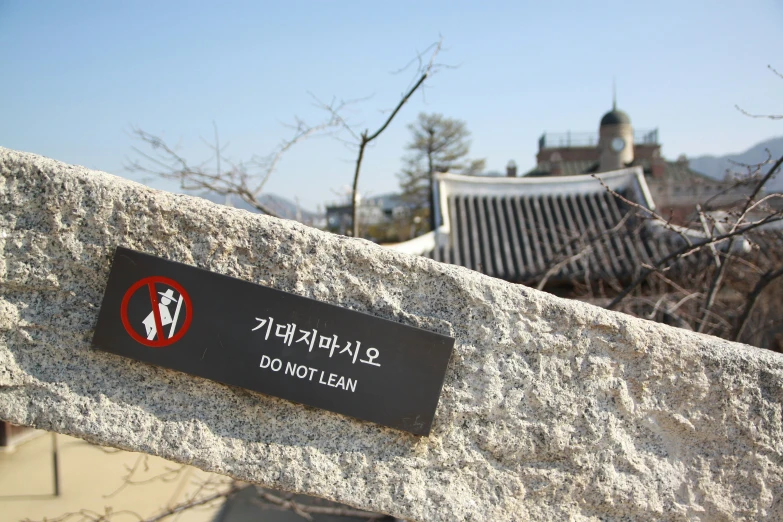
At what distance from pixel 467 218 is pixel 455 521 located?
520 cm

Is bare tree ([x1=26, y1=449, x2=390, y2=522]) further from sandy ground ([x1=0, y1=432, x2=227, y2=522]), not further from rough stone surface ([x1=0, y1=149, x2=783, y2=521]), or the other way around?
sandy ground ([x1=0, y1=432, x2=227, y2=522])

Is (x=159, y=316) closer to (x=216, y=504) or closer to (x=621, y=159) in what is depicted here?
(x=216, y=504)

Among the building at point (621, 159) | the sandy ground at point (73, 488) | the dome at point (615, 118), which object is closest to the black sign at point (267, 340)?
the sandy ground at point (73, 488)

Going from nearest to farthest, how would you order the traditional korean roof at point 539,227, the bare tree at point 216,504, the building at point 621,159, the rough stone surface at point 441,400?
the rough stone surface at point 441,400 → the bare tree at point 216,504 → the traditional korean roof at point 539,227 → the building at point 621,159

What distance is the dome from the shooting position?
26.9 metres

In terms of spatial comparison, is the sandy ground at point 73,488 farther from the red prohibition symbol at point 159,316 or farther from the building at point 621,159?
the building at point 621,159

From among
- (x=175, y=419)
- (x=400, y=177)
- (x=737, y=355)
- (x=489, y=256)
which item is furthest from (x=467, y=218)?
(x=400, y=177)

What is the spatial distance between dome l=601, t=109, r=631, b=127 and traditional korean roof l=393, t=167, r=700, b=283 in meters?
22.7

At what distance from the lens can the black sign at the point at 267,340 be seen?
1.50m

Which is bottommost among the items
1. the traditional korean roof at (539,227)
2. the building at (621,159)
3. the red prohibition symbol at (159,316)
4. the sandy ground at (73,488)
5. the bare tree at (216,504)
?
the sandy ground at (73,488)

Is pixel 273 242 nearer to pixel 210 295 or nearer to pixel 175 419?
pixel 210 295

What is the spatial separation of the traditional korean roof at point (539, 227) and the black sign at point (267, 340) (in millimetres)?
3698

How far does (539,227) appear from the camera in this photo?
6.32 meters

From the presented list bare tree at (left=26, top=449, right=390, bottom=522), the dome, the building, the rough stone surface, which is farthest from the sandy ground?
the dome
